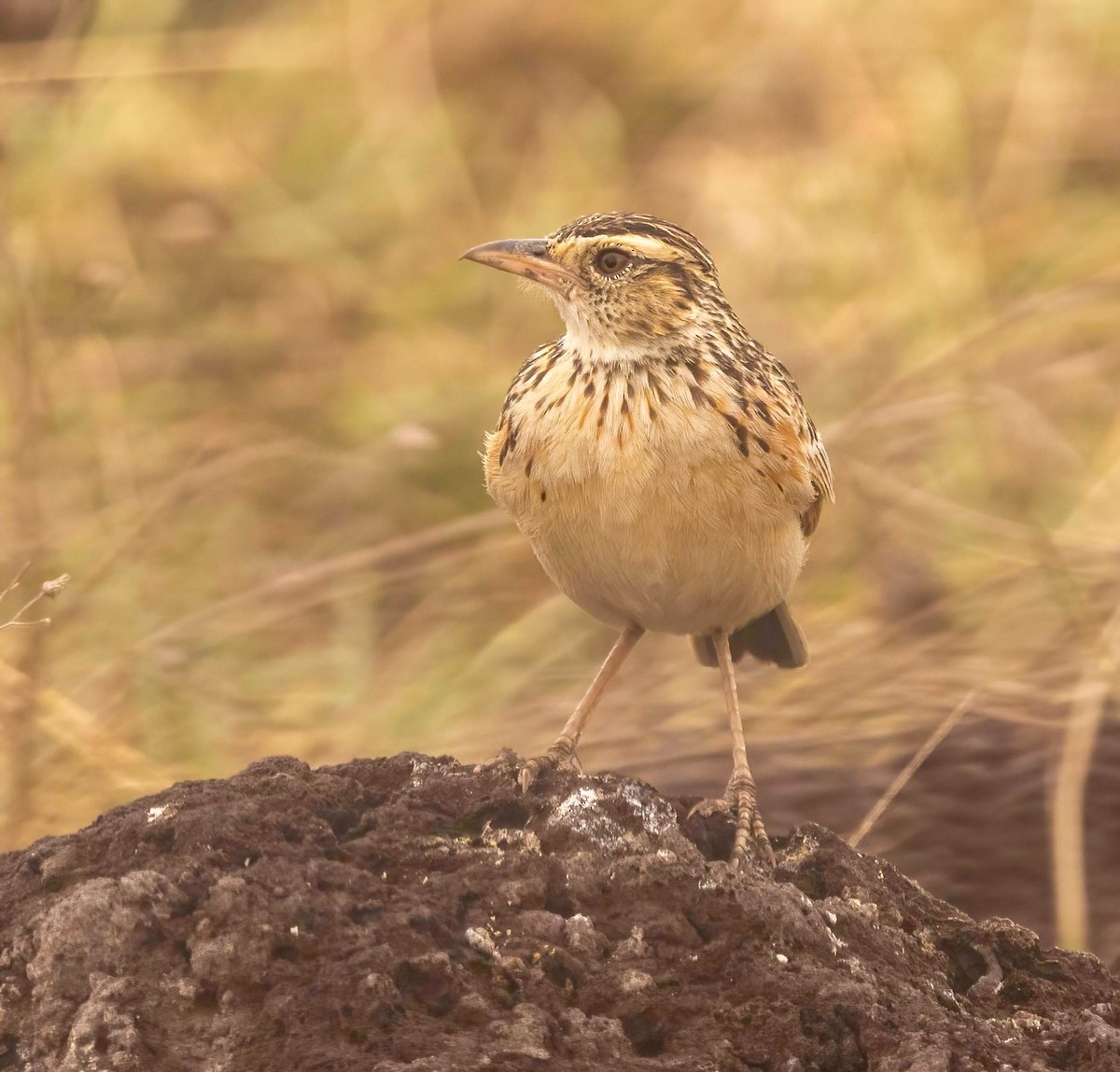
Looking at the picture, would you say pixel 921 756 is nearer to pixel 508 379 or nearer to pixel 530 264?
pixel 530 264

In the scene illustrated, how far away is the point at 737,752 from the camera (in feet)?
17.4

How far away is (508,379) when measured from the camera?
30.4 ft

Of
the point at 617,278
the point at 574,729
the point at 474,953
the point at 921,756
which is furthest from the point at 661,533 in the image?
the point at 921,756

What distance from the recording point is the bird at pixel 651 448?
505 centimetres

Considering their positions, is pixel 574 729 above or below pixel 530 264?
below

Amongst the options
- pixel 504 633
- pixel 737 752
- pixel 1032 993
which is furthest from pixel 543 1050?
pixel 504 633

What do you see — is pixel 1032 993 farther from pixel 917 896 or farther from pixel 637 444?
pixel 637 444

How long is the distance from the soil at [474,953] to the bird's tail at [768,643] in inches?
71.8

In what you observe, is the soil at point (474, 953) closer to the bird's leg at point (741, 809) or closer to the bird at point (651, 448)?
the bird's leg at point (741, 809)

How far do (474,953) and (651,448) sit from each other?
5.84 feet

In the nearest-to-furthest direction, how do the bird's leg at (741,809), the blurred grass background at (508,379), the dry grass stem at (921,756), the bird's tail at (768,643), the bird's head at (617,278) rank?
1. the bird's leg at (741,809)
2. the bird's head at (617,278)
3. the bird's tail at (768,643)
4. the dry grass stem at (921,756)
5. the blurred grass background at (508,379)

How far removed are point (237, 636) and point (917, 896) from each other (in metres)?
4.39

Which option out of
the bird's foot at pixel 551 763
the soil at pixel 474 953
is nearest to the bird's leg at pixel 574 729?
the bird's foot at pixel 551 763

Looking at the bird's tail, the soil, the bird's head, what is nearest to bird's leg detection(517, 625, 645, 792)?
the soil
